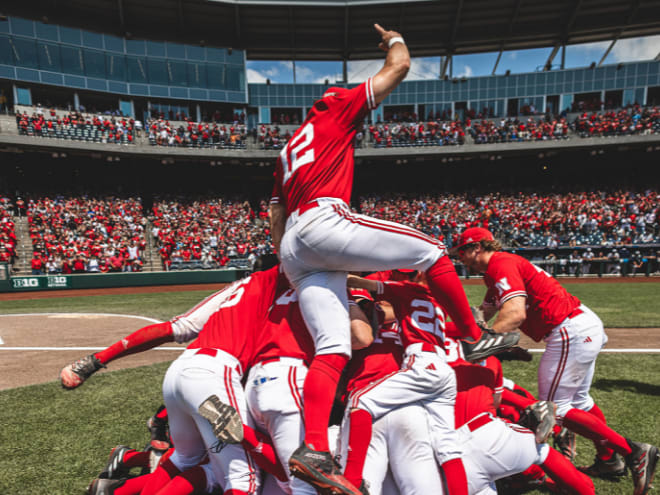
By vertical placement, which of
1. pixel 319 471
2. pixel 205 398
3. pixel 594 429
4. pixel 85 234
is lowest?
pixel 85 234

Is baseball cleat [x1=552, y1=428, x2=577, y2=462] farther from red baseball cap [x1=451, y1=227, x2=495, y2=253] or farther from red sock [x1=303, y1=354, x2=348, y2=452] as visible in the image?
red sock [x1=303, y1=354, x2=348, y2=452]

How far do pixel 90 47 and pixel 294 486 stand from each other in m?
31.5

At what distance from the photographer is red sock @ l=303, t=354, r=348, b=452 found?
1987mm

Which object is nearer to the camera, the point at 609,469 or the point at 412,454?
the point at 412,454

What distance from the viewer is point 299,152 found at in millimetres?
2549

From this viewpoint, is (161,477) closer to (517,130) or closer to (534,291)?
(534,291)

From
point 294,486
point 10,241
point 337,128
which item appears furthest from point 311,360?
point 10,241

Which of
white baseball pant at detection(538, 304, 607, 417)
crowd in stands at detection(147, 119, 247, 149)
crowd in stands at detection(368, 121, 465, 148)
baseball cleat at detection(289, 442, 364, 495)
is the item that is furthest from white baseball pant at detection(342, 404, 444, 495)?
crowd in stands at detection(368, 121, 465, 148)

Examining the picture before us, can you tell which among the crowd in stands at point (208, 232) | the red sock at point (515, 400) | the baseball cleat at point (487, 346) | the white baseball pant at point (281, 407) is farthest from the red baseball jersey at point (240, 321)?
the crowd in stands at point (208, 232)

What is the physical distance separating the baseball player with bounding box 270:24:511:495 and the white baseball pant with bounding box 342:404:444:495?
1.02 ft

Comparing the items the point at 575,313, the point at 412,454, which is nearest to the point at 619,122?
the point at 575,313

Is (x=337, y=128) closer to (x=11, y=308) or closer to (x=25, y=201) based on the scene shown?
(x=11, y=308)

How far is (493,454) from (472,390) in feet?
1.45

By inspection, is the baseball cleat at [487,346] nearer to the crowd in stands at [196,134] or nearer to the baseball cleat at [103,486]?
the baseball cleat at [103,486]
